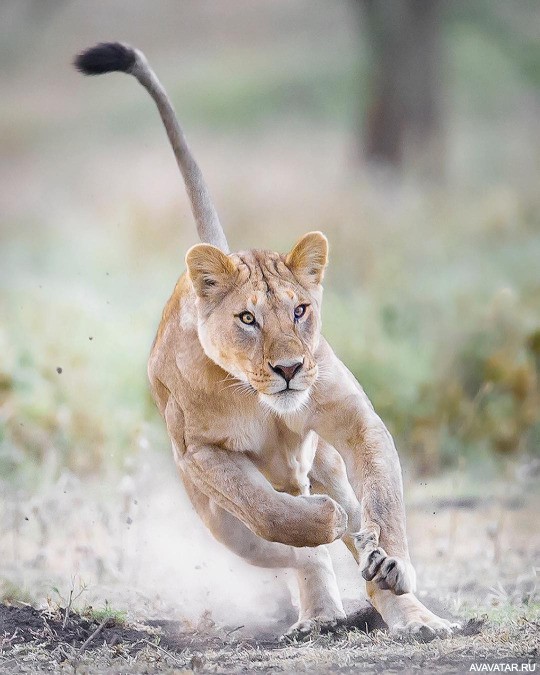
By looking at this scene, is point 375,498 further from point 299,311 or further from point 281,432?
point 299,311

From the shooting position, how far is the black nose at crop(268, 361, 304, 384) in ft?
14.5

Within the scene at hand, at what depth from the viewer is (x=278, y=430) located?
4801 millimetres

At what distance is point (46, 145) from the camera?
1421cm

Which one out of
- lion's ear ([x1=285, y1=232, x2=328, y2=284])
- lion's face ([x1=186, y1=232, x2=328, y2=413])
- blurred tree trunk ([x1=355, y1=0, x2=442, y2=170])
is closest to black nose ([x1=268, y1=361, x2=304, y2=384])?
lion's face ([x1=186, y1=232, x2=328, y2=413])

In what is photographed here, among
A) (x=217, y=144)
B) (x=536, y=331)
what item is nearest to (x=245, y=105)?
(x=217, y=144)

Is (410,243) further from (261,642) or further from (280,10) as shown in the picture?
(261,642)

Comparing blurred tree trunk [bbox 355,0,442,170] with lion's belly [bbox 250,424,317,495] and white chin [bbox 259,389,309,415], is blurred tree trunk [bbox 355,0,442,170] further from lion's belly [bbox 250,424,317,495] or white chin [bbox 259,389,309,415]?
white chin [bbox 259,389,309,415]

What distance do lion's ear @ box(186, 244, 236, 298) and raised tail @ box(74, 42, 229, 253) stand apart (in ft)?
2.15

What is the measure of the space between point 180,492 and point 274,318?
2.27m

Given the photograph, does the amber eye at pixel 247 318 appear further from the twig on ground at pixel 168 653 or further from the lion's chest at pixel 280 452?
the twig on ground at pixel 168 653

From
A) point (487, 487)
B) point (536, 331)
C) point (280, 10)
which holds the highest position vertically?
point (280, 10)

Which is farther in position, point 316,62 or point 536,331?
point 316,62

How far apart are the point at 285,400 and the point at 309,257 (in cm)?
58

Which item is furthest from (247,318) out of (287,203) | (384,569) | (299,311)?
(287,203)
